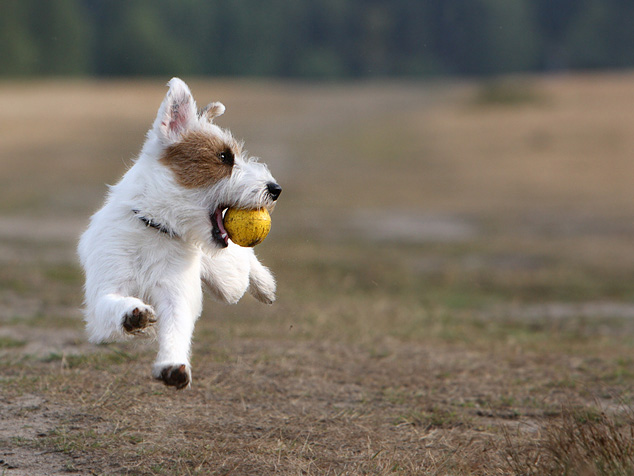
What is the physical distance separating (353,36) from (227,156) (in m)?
78.9

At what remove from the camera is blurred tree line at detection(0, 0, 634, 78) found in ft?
223

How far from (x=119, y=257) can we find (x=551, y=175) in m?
21.2

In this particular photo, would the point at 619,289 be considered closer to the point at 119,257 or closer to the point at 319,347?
the point at 319,347

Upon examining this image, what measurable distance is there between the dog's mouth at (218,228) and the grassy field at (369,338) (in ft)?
3.32

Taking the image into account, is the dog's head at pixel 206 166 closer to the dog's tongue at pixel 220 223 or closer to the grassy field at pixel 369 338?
the dog's tongue at pixel 220 223

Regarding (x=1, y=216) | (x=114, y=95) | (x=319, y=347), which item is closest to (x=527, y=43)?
(x=114, y=95)

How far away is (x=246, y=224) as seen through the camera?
15.4 ft

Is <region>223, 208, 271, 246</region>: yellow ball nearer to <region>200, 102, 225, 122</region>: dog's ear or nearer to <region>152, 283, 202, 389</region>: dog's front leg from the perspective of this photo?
<region>152, 283, 202, 389</region>: dog's front leg

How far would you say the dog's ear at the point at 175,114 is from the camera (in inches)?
186

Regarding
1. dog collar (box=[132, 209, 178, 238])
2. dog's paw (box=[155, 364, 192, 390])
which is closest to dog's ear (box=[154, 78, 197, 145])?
dog collar (box=[132, 209, 178, 238])

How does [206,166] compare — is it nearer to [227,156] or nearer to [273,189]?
[227,156]

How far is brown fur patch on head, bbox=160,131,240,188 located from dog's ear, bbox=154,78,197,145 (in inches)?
2.3

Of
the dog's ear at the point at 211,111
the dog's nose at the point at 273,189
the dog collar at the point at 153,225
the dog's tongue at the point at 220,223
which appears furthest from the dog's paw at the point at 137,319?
the dog's ear at the point at 211,111

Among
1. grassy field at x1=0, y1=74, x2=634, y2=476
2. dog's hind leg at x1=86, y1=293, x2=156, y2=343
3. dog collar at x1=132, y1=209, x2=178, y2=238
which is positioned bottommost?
grassy field at x1=0, y1=74, x2=634, y2=476
